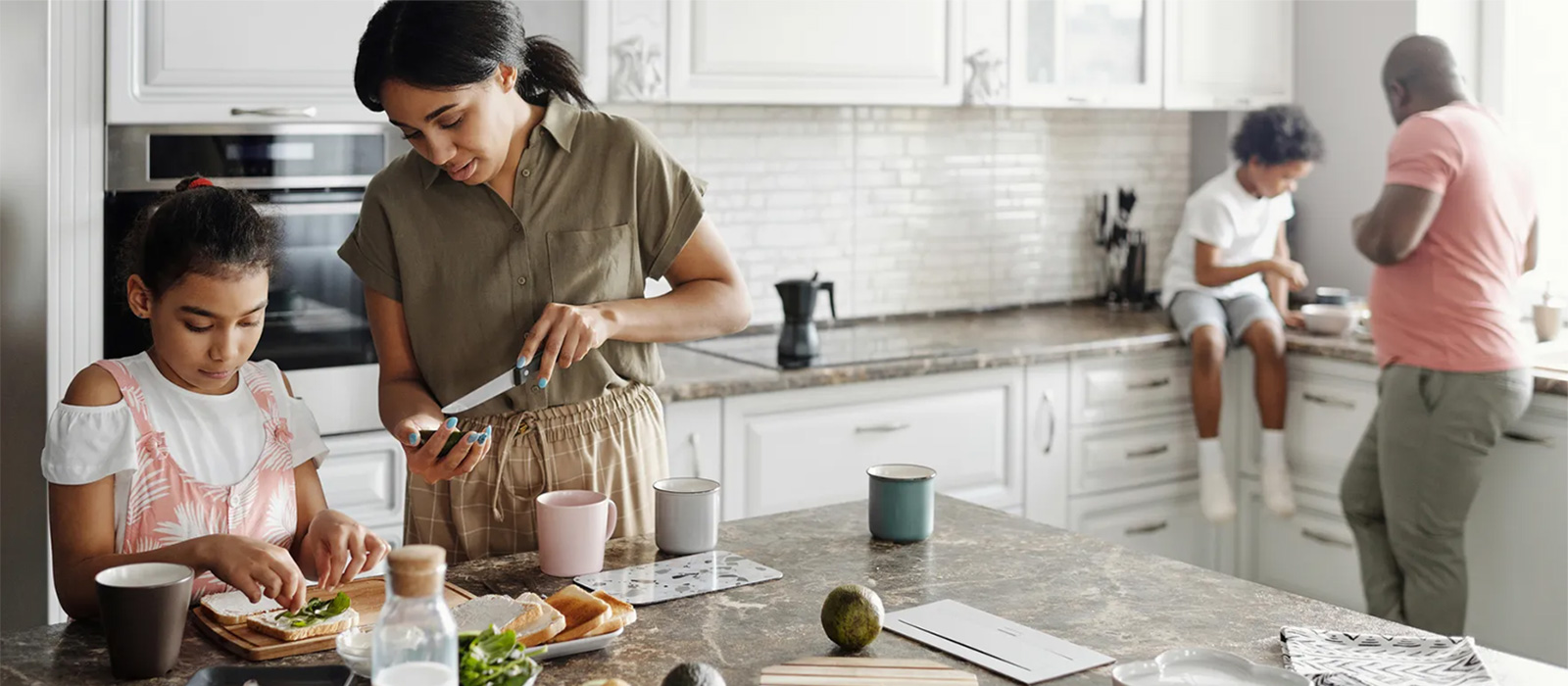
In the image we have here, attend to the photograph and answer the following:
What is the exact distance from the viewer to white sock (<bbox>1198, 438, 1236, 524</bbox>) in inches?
161

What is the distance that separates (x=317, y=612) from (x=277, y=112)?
1530mm

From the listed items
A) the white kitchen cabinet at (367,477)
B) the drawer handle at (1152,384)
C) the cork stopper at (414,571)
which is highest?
the cork stopper at (414,571)

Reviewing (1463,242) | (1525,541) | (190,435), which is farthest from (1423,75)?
(190,435)

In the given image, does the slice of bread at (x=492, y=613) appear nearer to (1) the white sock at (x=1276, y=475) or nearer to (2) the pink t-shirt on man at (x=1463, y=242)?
(2) the pink t-shirt on man at (x=1463, y=242)

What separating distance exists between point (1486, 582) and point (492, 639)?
3.05 meters

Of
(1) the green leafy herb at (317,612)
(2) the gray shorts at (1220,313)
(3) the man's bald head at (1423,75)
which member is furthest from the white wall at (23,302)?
(3) the man's bald head at (1423,75)

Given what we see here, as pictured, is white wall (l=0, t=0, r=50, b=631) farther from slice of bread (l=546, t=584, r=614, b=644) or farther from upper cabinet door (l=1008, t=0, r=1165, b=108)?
upper cabinet door (l=1008, t=0, r=1165, b=108)

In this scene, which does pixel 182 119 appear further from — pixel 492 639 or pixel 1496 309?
pixel 1496 309

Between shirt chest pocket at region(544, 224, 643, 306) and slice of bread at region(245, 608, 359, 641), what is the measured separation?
2.04 feet

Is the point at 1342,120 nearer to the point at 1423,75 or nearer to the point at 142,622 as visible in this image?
the point at 1423,75

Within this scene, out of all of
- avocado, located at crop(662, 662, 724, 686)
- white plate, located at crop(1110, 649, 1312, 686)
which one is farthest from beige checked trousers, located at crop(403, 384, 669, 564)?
white plate, located at crop(1110, 649, 1312, 686)

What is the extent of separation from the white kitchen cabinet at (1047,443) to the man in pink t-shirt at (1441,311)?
765 mm

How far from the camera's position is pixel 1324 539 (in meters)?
4.07

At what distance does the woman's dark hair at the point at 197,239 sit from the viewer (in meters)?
1.80
